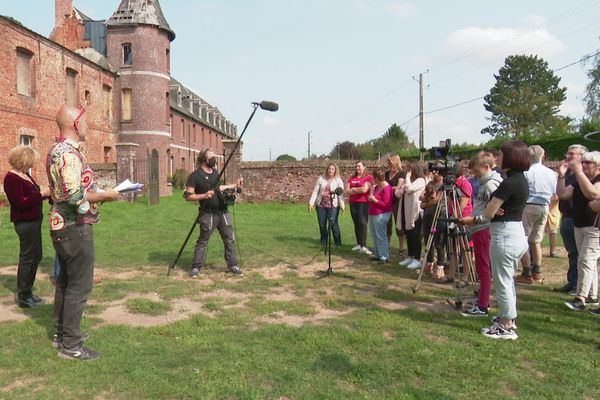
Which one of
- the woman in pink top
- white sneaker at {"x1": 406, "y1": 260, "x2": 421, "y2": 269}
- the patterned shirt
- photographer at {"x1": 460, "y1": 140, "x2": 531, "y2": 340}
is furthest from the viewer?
the woman in pink top

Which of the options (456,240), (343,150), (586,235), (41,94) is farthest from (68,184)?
(343,150)

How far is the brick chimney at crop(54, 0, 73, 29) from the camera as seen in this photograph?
30.8 metres

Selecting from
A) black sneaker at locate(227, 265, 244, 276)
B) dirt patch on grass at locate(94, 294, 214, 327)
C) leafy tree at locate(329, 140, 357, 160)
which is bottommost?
dirt patch on grass at locate(94, 294, 214, 327)

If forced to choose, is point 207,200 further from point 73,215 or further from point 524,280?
point 524,280

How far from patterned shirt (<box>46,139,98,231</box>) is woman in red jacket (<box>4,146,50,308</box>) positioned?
156cm

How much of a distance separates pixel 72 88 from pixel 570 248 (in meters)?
26.1

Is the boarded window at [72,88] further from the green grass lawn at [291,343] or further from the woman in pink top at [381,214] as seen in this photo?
the woman in pink top at [381,214]

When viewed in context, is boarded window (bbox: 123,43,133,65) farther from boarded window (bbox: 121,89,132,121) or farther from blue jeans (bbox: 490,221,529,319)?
blue jeans (bbox: 490,221,529,319)

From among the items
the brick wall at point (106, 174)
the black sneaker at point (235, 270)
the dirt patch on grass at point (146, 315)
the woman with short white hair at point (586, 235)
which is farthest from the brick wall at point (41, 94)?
the woman with short white hair at point (586, 235)

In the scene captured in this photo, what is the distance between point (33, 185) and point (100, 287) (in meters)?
1.63

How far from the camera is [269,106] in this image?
6219mm

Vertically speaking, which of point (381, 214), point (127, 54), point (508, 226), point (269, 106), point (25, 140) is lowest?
point (381, 214)

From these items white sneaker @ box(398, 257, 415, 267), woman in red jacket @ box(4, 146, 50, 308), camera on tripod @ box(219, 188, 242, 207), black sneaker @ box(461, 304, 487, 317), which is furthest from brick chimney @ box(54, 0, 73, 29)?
black sneaker @ box(461, 304, 487, 317)

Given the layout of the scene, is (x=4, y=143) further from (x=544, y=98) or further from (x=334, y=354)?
(x=544, y=98)
